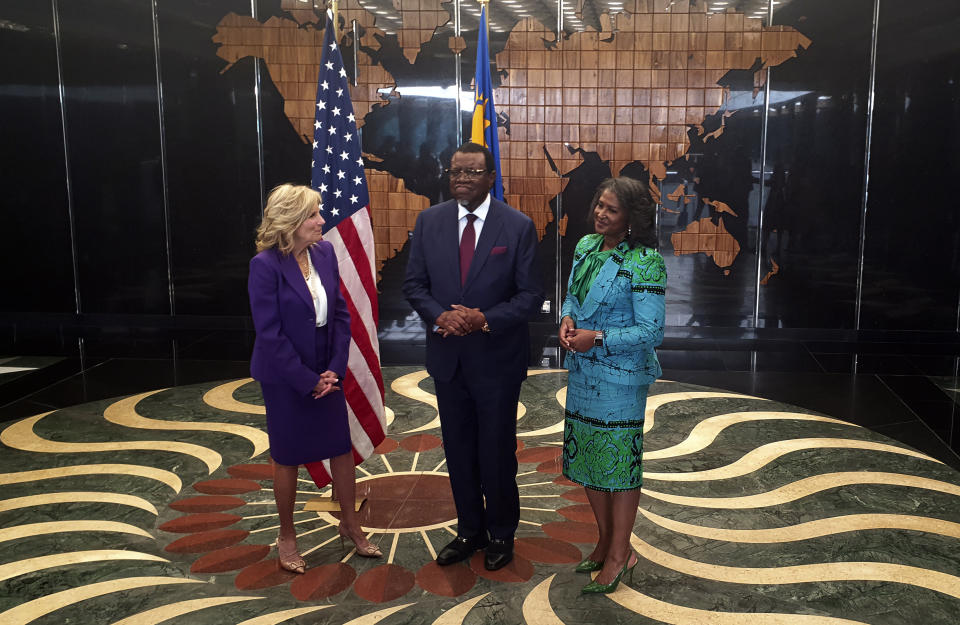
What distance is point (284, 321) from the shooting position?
129 inches

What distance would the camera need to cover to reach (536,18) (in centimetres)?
803

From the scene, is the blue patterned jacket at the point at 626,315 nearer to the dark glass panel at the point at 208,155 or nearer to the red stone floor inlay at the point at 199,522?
the red stone floor inlay at the point at 199,522

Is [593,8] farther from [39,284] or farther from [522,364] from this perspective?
[39,284]

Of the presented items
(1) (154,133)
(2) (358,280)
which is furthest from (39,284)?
(2) (358,280)

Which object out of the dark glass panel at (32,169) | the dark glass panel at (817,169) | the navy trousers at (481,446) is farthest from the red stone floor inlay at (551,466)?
the dark glass panel at (32,169)

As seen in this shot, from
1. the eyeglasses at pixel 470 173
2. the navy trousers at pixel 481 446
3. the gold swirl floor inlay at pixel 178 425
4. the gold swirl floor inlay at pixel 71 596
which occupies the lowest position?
the gold swirl floor inlay at pixel 71 596

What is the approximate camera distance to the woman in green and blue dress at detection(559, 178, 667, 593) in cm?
308

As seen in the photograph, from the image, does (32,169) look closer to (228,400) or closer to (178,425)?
(228,400)

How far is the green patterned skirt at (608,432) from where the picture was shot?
317 cm

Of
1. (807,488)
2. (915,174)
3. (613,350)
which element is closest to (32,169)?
(613,350)

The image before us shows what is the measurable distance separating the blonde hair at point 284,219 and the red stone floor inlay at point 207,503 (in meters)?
1.55

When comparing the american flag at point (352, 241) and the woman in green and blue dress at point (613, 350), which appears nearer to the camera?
the woman in green and blue dress at point (613, 350)

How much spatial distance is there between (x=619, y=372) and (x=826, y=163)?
591cm

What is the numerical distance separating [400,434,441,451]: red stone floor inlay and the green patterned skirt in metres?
1.91
